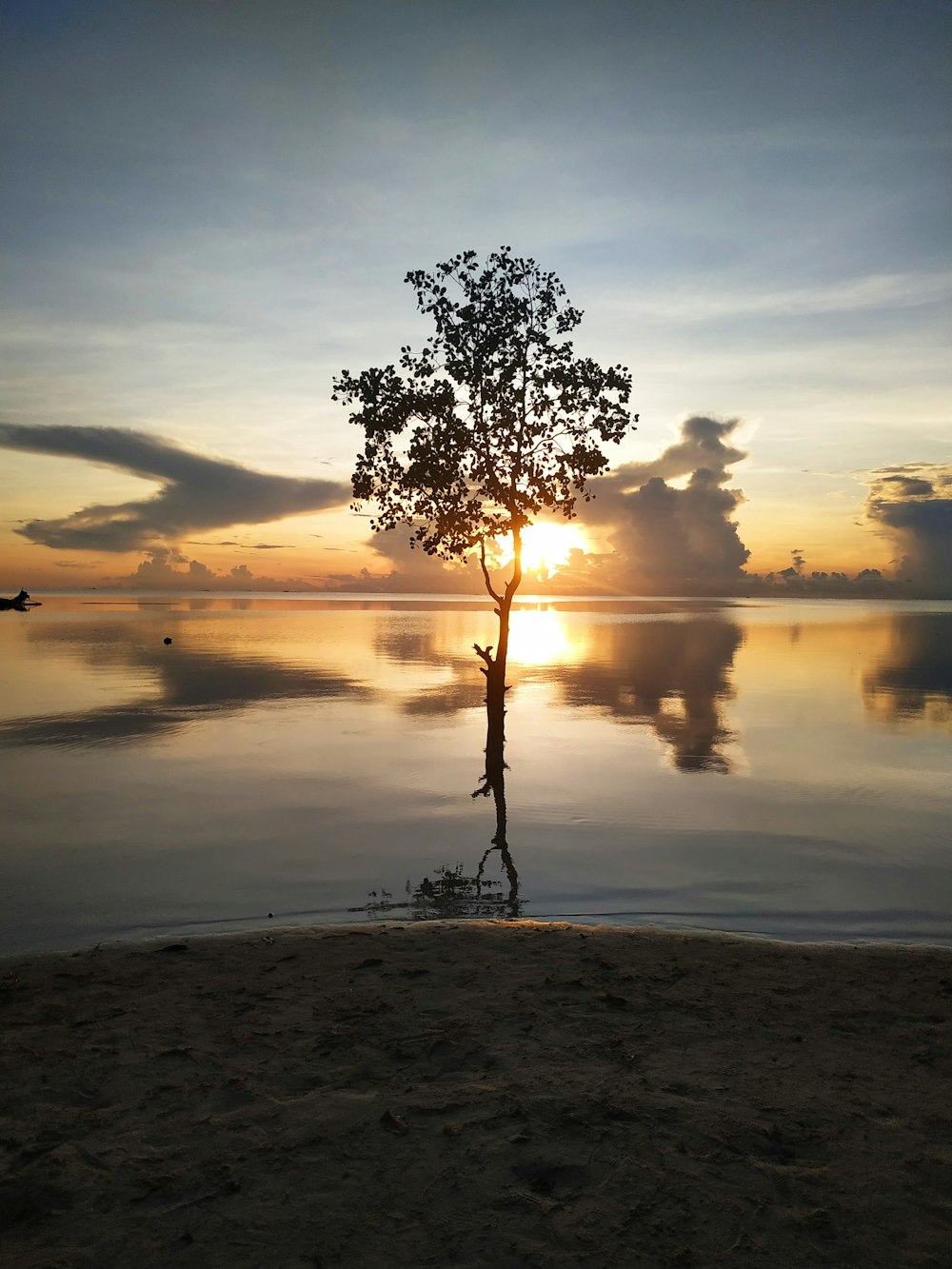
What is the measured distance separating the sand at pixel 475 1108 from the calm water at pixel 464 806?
8.66 feet

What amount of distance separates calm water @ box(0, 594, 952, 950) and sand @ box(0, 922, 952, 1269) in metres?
2.64

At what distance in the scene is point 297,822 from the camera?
17.6 m

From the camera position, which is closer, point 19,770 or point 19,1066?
point 19,1066

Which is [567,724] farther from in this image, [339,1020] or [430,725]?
[339,1020]

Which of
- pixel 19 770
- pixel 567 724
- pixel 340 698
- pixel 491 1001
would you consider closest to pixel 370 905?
pixel 491 1001

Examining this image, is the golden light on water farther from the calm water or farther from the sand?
the sand

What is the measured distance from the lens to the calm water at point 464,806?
509 inches

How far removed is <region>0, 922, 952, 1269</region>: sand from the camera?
5.50 m

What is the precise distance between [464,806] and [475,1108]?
12.5 meters

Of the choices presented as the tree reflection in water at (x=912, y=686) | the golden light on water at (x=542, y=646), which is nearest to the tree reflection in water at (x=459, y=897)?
the tree reflection in water at (x=912, y=686)

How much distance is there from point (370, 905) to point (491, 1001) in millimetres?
4362

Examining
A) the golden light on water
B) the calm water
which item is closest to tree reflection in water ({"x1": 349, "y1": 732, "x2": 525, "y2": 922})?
the calm water

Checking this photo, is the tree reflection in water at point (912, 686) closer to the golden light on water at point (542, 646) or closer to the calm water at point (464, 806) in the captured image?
the calm water at point (464, 806)

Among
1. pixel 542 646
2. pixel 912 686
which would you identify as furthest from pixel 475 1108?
pixel 542 646
